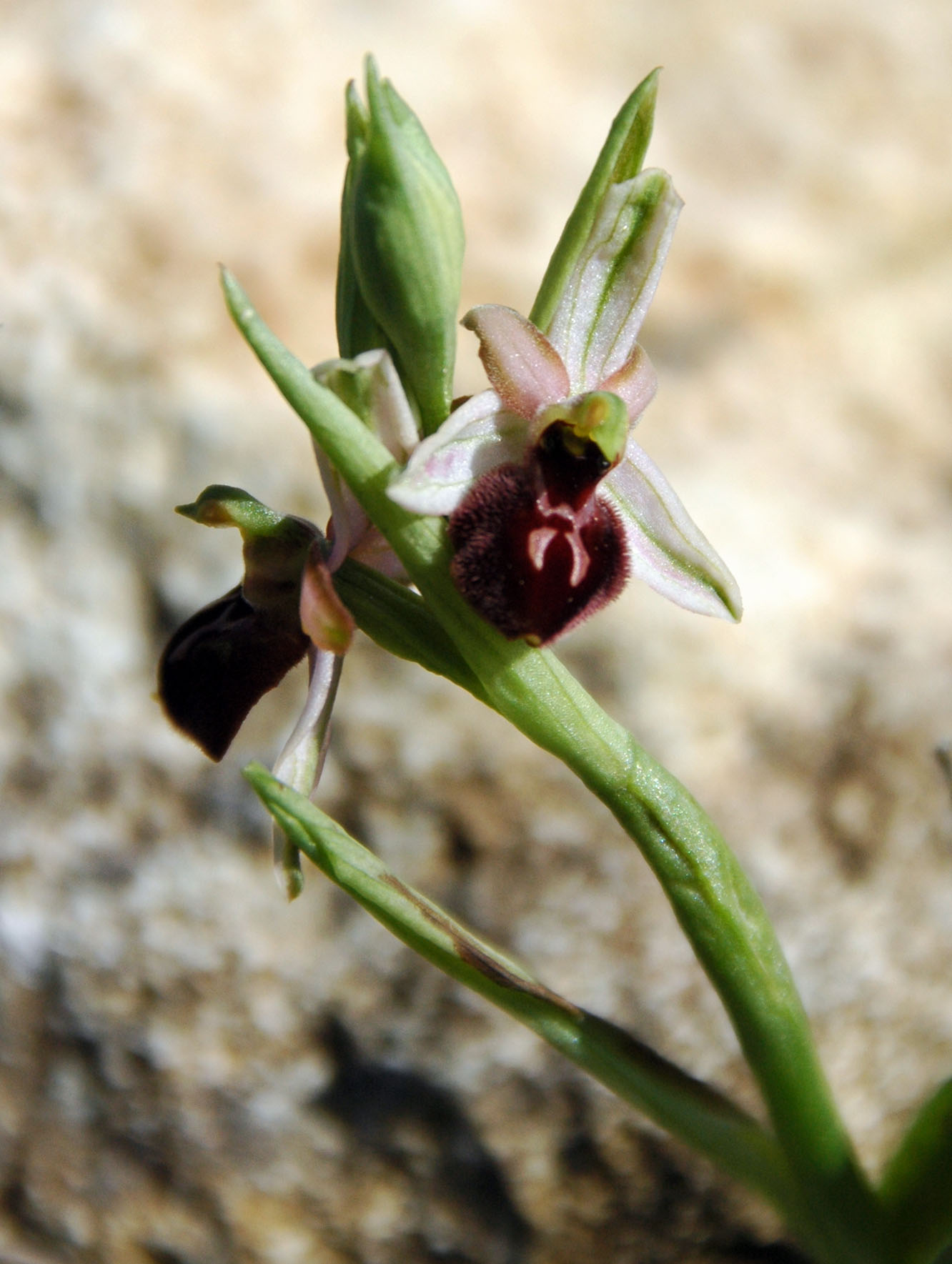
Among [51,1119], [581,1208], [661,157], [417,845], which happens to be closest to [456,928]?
[417,845]

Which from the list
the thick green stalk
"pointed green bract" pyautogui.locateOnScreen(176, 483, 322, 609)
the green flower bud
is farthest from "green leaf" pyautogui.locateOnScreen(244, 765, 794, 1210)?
the green flower bud

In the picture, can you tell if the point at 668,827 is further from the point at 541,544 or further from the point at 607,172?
the point at 607,172

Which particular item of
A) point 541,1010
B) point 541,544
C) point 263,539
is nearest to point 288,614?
point 263,539

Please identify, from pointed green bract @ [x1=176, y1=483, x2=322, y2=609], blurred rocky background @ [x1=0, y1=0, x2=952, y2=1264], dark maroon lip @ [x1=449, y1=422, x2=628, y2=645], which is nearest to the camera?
dark maroon lip @ [x1=449, y1=422, x2=628, y2=645]

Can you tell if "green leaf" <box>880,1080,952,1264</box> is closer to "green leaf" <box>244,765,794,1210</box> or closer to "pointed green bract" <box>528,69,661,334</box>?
"green leaf" <box>244,765,794,1210</box>

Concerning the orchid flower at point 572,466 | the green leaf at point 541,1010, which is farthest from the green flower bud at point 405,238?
the green leaf at point 541,1010

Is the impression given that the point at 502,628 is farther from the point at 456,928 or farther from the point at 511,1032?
the point at 511,1032

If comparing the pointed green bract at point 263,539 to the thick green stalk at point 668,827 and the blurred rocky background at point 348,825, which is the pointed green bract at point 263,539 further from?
the blurred rocky background at point 348,825
